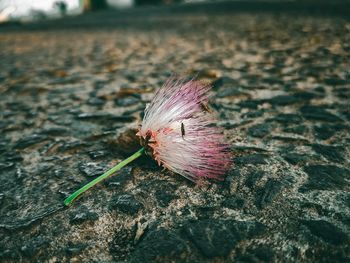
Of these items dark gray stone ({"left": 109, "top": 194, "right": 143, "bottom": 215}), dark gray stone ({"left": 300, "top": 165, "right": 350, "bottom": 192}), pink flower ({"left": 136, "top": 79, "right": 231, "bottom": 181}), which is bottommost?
dark gray stone ({"left": 109, "top": 194, "right": 143, "bottom": 215})

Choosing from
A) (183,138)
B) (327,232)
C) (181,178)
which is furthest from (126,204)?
(327,232)

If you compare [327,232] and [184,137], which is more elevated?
[184,137]

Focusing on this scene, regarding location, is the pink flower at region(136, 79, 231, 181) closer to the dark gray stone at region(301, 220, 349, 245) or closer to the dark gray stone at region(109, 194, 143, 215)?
the dark gray stone at region(109, 194, 143, 215)

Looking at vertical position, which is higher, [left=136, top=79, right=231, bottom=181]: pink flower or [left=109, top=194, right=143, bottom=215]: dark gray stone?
[left=136, top=79, right=231, bottom=181]: pink flower

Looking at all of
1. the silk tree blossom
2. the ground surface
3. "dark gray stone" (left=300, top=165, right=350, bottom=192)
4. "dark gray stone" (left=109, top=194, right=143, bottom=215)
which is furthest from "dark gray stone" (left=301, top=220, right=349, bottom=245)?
"dark gray stone" (left=109, top=194, right=143, bottom=215)

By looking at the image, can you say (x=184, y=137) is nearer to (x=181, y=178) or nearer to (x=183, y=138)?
(x=183, y=138)

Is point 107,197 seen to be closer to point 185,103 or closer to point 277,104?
point 185,103

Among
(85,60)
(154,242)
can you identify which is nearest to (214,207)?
(154,242)
